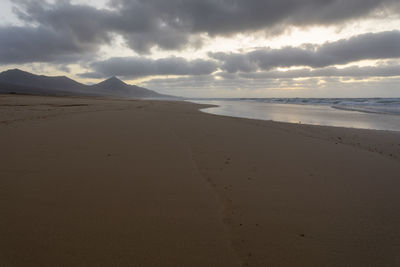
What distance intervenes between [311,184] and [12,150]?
19.9 feet

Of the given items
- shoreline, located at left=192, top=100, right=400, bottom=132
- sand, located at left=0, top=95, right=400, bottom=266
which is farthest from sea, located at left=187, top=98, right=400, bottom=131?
sand, located at left=0, top=95, right=400, bottom=266

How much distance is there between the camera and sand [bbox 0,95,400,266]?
1844 millimetres

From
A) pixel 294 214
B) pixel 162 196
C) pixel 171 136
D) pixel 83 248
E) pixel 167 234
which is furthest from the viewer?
pixel 171 136

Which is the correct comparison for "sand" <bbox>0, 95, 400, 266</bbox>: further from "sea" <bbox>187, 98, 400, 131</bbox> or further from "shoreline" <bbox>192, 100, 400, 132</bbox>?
"sea" <bbox>187, 98, 400, 131</bbox>

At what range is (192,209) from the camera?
2.53 m

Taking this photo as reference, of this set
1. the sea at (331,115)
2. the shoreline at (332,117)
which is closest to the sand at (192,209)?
→ the shoreline at (332,117)

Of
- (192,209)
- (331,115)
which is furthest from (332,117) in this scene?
(192,209)

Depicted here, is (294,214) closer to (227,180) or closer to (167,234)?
(227,180)

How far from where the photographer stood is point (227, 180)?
345cm

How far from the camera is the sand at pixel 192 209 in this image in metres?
1.84

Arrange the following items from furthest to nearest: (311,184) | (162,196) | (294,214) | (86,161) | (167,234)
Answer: (86,161) → (311,184) → (162,196) → (294,214) → (167,234)

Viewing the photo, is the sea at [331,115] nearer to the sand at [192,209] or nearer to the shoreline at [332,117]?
the shoreline at [332,117]

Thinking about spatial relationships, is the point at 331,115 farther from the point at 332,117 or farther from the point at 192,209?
the point at 192,209

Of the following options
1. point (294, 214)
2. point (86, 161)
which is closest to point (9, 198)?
point (86, 161)
